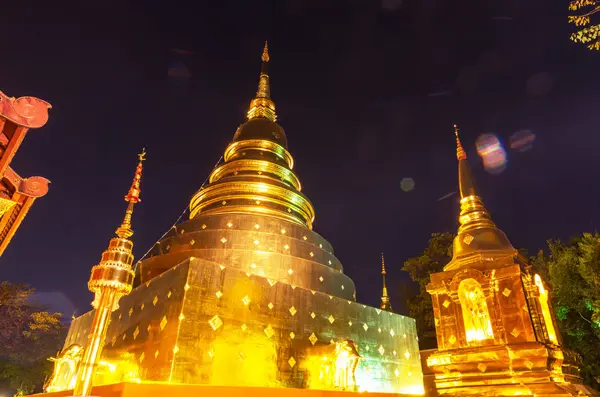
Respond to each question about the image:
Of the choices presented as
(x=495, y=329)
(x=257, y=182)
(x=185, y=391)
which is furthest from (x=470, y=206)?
(x=257, y=182)

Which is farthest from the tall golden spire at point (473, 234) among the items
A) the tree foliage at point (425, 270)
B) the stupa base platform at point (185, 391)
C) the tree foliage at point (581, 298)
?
the tree foliage at point (425, 270)

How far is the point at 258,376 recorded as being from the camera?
7.45 m

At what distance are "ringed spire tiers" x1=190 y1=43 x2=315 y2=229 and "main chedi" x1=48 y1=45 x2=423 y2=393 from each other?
6cm

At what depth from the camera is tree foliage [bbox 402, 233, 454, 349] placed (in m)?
22.2

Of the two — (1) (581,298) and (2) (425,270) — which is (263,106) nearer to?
(2) (425,270)

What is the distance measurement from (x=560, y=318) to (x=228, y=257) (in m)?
15.4

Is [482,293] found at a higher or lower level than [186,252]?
lower

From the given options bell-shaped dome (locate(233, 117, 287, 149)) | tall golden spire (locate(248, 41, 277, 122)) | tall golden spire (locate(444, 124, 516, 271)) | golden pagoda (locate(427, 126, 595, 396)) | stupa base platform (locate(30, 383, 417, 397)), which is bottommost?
stupa base platform (locate(30, 383, 417, 397))

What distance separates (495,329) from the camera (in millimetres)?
6379

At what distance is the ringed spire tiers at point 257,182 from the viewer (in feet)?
42.8

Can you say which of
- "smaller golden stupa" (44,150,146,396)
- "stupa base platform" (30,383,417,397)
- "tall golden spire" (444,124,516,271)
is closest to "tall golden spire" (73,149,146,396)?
"smaller golden stupa" (44,150,146,396)

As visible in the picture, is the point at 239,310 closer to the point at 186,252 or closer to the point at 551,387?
the point at 186,252

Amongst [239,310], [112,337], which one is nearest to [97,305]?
[239,310]

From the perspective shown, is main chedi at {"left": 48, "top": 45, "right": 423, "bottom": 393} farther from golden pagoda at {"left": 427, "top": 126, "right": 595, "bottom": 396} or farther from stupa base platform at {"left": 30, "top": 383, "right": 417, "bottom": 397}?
golden pagoda at {"left": 427, "top": 126, "right": 595, "bottom": 396}
